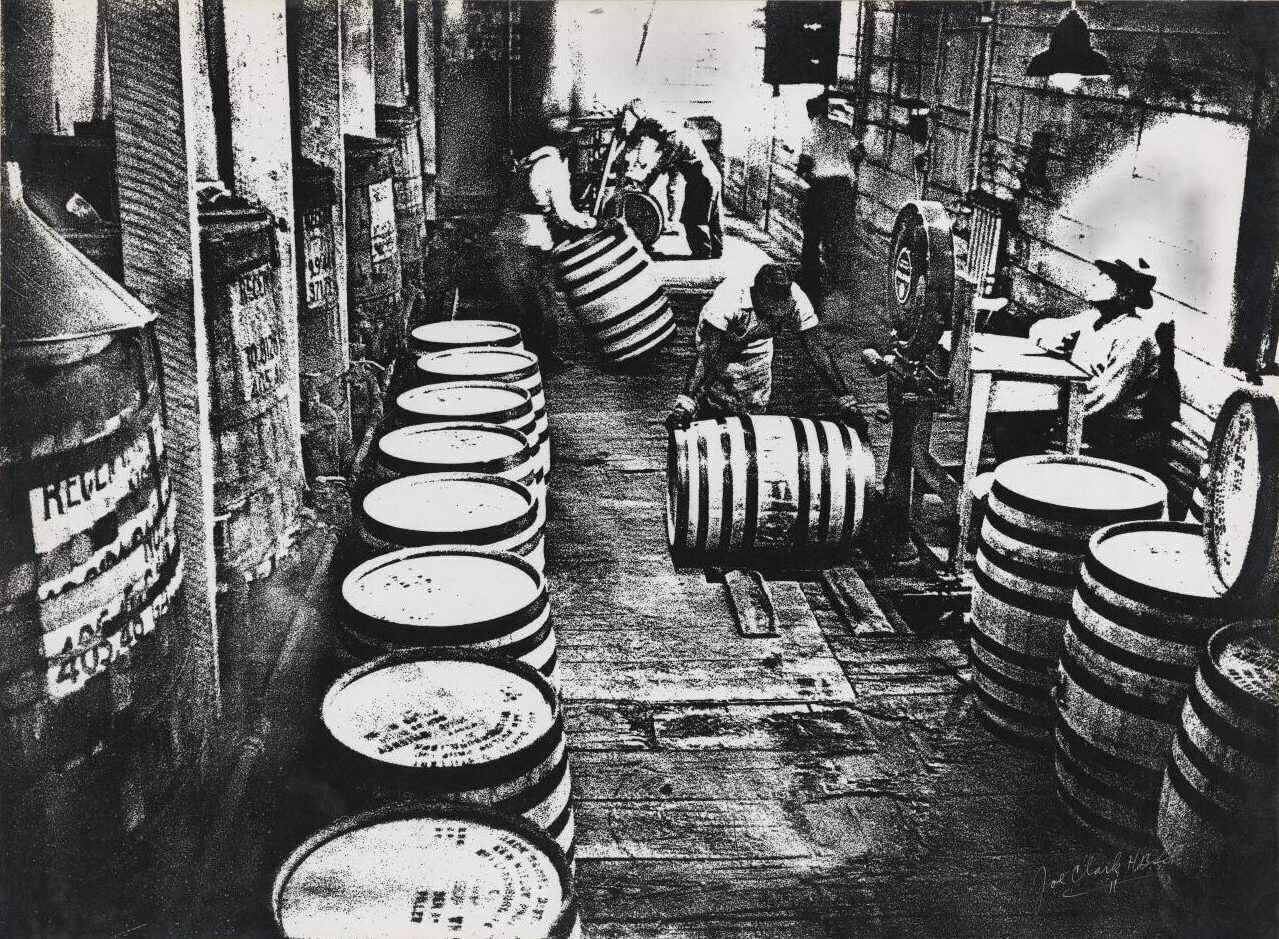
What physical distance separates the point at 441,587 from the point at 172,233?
124 cm

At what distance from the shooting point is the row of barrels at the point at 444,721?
2152 mm

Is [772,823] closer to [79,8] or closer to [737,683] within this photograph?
[737,683]

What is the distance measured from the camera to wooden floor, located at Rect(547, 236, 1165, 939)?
12.1 feet

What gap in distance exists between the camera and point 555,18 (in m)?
14.1

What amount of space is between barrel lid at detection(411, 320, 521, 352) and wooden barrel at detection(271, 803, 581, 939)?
13.6ft

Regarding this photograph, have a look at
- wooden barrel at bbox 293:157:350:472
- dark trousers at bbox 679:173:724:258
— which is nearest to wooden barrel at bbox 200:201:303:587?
wooden barrel at bbox 293:157:350:472

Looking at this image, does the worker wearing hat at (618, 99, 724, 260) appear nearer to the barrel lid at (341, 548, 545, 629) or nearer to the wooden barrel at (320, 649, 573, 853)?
the barrel lid at (341, 548, 545, 629)

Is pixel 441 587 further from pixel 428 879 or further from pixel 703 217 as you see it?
pixel 703 217

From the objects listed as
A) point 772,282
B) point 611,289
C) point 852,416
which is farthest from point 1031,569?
point 611,289

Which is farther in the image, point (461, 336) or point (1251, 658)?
point (461, 336)

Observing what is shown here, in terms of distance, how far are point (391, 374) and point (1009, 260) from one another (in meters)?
5.44

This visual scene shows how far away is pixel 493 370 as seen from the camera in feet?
18.9

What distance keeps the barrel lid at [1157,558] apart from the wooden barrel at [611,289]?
238 inches

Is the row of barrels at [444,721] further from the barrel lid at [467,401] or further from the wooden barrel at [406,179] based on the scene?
the wooden barrel at [406,179]
